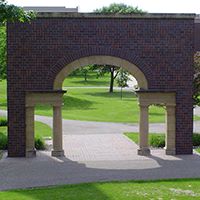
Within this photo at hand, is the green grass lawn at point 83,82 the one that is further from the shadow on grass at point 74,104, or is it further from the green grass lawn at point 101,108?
the shadow on grass at point 74,104

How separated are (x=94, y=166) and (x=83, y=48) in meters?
4.60

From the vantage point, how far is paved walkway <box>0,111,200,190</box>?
51.1 ft

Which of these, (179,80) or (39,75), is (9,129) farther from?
(179,80)

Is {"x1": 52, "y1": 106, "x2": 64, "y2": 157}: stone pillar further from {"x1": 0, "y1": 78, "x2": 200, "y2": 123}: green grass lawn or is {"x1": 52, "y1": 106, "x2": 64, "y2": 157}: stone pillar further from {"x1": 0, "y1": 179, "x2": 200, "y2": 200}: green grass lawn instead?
{"x1": 0, "y1": 78, "x2": 200, "y2": 123}: green grass lawn

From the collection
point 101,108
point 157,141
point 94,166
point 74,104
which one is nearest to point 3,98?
point 74,104

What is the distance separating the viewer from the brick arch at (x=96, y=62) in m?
19.5

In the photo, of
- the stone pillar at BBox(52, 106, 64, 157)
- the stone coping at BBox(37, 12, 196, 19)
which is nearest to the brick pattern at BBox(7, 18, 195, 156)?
the stone coping at BBox(37, 12, 196, 19)

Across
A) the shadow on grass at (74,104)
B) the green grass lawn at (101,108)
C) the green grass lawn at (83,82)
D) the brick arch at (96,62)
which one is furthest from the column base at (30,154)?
the green grass lawn at (83,82)

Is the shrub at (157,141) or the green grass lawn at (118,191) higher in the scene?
the shrub at (157,141)

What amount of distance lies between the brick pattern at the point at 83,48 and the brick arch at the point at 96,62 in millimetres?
144

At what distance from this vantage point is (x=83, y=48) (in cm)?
1942

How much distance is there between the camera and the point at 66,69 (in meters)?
19.5

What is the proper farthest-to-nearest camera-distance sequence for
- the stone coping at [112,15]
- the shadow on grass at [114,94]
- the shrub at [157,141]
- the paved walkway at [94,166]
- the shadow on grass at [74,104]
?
1. the shadow on grass at [114,94]
2. the shadow on grass at [74,104]
3. the shrub at [157,141]
4. the stone coping at [112,15]
5. the paved walkway at [94,166]

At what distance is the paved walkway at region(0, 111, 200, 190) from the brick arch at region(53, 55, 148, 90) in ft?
9.07
